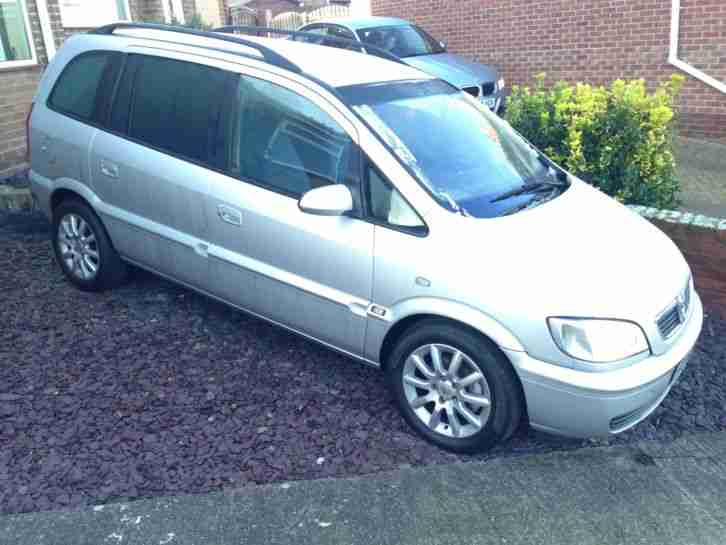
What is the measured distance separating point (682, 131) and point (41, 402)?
9253mm

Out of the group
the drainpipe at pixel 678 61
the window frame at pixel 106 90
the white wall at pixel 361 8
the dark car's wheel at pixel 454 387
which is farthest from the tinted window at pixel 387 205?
the white wall at pixel 361 8

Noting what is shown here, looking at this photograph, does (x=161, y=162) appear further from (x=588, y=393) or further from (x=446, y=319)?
(x=588, y=393)

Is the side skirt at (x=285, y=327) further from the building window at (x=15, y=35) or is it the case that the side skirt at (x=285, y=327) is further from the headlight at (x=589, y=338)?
the building window at (x=15, y=35)

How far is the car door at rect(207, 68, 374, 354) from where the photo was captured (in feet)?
12.7

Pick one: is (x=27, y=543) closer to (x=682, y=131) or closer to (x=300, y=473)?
(x=300, y=473)

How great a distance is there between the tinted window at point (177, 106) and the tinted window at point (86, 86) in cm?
31

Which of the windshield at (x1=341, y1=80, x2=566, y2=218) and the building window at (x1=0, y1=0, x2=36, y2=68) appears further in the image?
the building window at (x1=0, y1=0, x2=36, y2=68)

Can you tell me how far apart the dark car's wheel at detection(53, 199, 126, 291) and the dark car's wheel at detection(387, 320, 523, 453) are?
8.04ft

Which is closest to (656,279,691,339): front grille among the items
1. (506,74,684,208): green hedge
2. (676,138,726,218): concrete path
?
(506,74,684,208): green hedge

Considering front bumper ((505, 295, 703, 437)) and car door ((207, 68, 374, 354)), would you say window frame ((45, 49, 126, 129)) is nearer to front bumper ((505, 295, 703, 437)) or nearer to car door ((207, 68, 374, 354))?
car door ((207, 68, 374, 354))

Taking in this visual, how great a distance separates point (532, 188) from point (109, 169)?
2786 mm

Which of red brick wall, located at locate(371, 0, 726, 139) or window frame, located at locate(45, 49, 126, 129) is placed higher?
window frame, located at locate(45, 49, 126, 129)

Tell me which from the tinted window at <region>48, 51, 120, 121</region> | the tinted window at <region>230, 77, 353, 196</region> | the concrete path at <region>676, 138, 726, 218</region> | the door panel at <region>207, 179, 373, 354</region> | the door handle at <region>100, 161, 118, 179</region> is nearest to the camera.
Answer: the door panel at <region>207, 179, 373, 354</region>

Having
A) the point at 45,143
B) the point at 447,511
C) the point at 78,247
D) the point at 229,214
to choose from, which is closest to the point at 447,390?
the point at 447,511
